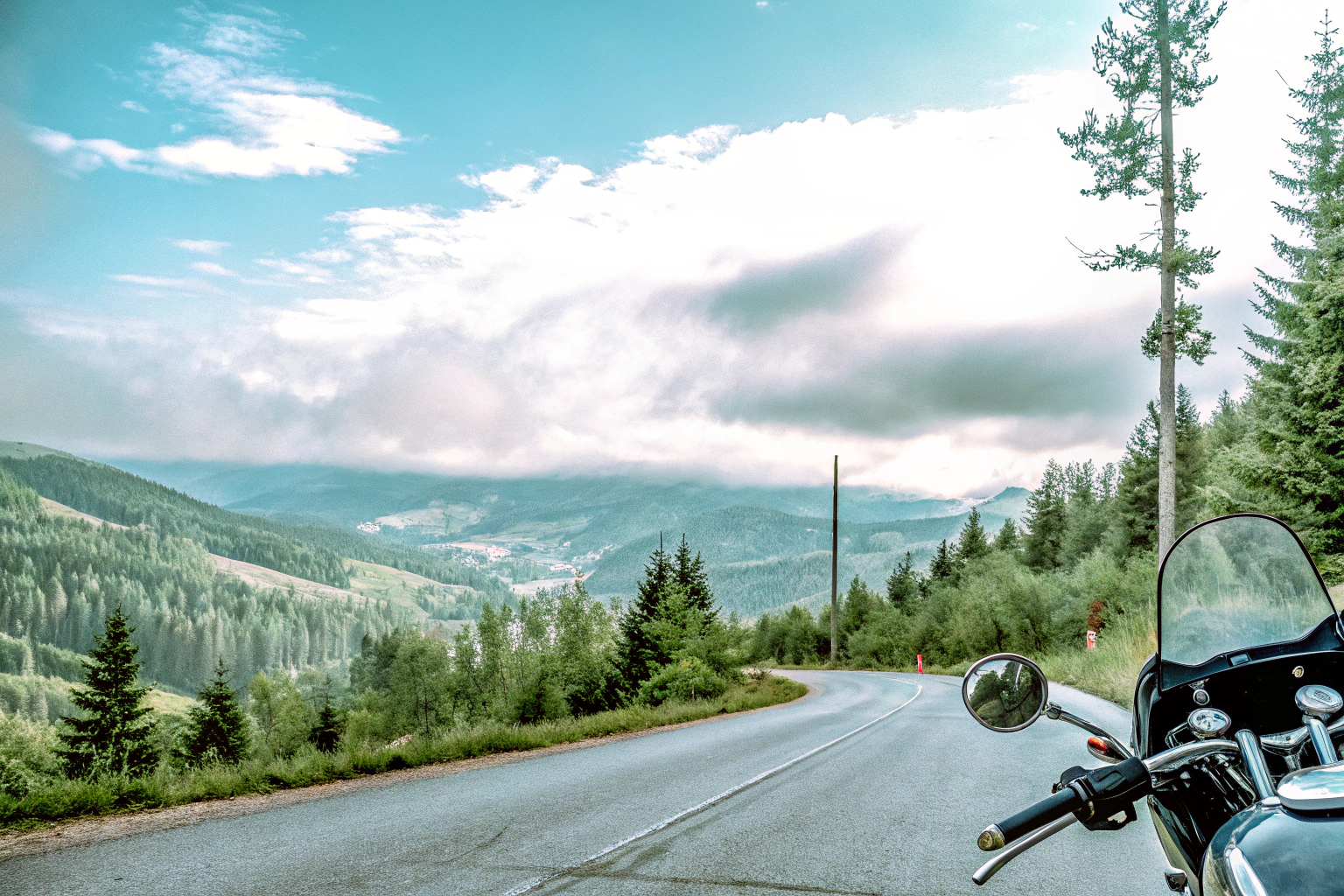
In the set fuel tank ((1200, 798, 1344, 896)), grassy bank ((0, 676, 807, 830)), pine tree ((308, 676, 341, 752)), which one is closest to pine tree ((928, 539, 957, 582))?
pine tree ((308, 676, 341, 752))

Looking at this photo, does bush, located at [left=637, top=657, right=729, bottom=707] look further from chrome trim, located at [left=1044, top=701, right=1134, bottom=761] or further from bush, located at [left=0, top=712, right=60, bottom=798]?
bush, located at [left=0, top=712, right=60, bottom=798]

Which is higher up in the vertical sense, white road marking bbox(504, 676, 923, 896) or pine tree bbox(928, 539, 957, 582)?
pine tree bbox(928, 539, 957, 582)

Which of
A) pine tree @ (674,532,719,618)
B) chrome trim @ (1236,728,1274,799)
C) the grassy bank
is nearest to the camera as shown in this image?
chrome trim @ (1236,728,1274,799)

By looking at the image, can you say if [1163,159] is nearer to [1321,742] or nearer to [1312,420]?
[1312,420]

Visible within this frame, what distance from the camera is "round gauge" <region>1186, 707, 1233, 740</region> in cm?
232

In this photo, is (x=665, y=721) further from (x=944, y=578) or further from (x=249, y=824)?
(x=944, y=578)

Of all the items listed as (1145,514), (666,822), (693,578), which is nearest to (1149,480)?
(1145,514)

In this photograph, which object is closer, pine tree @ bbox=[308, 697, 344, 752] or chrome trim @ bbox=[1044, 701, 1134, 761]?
chrome trim @ bbox=[1044, 701, 1134, 761]

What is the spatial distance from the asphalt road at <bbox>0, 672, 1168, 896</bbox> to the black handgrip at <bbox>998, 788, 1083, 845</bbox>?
355 centimetres

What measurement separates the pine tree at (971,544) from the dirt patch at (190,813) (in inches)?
2407

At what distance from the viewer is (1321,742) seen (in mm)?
2018

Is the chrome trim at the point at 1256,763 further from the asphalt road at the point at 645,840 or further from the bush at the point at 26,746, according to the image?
the bush at the point at 26,746

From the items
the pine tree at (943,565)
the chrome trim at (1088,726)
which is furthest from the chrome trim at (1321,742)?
the pine tree at (943,565)

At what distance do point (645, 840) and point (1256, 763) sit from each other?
16.1 feet
